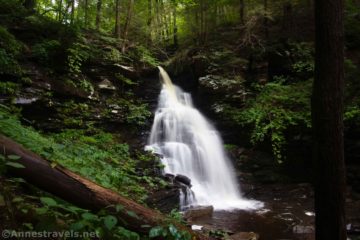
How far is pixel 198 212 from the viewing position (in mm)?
9305

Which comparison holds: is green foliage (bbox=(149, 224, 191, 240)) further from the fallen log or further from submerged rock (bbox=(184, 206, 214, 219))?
submerged rock (bbox=(184, 206, 214, 219))

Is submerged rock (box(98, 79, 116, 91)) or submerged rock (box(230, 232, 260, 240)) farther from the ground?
submerged rock (box(98, 79, 116, 91))

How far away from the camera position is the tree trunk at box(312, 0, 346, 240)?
423 centimetres

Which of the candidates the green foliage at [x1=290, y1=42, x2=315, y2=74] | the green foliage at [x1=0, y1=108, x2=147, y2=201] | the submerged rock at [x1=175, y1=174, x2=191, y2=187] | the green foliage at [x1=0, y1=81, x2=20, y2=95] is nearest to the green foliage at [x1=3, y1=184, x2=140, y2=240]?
the green foliage at [x1=0, y1=108, x2=147, y2=201]

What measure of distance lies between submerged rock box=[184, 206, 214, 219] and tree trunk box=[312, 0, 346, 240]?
16.9 ft

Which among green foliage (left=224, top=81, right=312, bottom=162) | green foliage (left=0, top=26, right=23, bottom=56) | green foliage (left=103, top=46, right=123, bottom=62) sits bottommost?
green foliage (left=224, top=81, right=312, bottom=162)

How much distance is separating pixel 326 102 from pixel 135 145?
9693 mm

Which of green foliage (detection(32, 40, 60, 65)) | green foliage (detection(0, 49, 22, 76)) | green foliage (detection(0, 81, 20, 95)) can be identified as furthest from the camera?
green foliage (detection(32, 40, 60, 65))

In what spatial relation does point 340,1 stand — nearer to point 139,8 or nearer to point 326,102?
point 326,102

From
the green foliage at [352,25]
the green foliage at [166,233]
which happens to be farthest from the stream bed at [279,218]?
the green foliage at [352,25]

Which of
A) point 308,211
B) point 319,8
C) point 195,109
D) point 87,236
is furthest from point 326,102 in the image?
point 195,109

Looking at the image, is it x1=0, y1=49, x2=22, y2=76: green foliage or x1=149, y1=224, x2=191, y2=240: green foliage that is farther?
x1=0, y1=49, x2=22, y2=76: green foliage

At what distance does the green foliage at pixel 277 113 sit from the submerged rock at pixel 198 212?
378 cm

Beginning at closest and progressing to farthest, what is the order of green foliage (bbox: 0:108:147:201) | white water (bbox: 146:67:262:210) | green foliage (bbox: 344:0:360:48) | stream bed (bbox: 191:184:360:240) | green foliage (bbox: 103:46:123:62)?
green foliage (bbox: 0:108:147:201) < stream bed (bbox: 191:184:360:240) < white water (bbox: 146:67:262:210) < green foliage (bbox: 344:0:360:48) < green foliage (bbox: 103:46:123:62)
